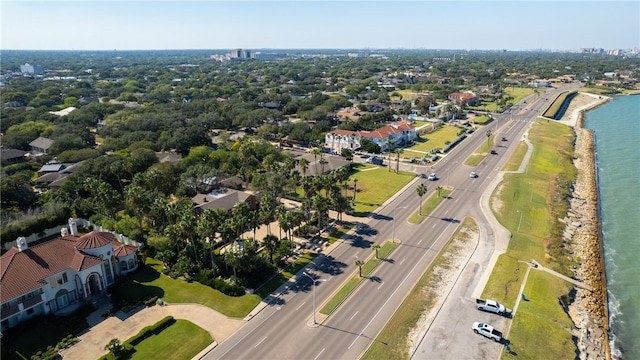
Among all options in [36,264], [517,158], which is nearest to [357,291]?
[36,264]

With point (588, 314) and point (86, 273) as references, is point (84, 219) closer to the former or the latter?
point (86, 273)

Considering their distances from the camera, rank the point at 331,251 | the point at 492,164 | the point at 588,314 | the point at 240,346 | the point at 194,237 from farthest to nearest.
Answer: the point at 492,164, the point at 331,251, the point at 194,237, the point at 588,314, the point at 240,346

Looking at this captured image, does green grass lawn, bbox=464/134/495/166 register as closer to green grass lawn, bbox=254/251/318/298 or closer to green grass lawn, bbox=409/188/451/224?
green grass lawn, bbox=409/188/451/224

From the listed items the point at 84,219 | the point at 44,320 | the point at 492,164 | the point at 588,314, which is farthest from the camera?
the point at 492,164

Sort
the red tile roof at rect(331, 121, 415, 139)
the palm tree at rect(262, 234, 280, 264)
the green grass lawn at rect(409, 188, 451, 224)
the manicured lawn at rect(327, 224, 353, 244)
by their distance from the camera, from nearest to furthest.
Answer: the palm tree at rect(262, 234, 280, 264), the manicured lawn at rect(327, 224, 353, 244), the green grass lawn at rect(409, 188, 451, 224), the red tile roof at rect(331, 121, 415, 139)

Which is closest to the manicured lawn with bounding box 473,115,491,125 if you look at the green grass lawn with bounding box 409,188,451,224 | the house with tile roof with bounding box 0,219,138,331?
the green grass lawn with bounding box 409,188,451,224

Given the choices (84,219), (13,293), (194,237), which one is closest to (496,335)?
(194,237)
